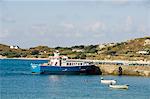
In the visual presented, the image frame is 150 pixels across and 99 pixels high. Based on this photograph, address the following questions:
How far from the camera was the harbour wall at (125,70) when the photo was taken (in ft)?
343

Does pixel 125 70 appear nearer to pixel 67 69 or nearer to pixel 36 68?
pixel 67 69

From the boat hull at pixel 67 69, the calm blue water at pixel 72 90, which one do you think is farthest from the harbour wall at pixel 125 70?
the calm blue water at pixel 72 90

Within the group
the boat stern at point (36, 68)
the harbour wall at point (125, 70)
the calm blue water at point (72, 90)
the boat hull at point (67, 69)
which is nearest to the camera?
the calm blue water at point (72, 90)

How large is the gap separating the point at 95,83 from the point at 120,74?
18617mm

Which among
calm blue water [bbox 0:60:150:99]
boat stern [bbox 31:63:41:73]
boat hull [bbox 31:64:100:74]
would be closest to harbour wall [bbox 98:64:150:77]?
boat hull [bbox 31:64:100:74]

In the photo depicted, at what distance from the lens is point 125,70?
350ft

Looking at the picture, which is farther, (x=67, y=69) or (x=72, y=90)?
(x=67, y=69)

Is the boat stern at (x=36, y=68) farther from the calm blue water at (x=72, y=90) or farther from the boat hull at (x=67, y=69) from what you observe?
the calm blue water at (x=72, y=90)

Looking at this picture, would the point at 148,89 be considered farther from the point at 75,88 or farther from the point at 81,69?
the point at 81,69

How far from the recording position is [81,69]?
111 meters

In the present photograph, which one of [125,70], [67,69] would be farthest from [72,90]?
[67,69]

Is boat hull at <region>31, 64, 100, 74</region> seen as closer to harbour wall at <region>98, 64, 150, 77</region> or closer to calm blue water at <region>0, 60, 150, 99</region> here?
harbour wall at <region>98, 64, 150, 77</region>

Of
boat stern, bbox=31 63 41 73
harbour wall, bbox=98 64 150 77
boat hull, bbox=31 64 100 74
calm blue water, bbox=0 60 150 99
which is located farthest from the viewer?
boat stern, bbox=31 63 41 73

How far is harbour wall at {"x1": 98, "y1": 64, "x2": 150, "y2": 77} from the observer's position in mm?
104562
